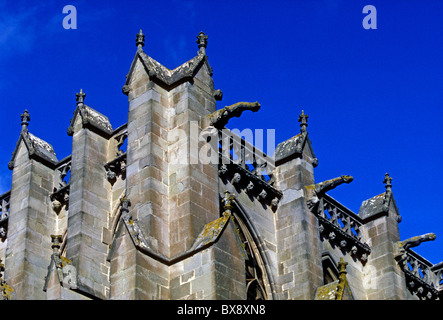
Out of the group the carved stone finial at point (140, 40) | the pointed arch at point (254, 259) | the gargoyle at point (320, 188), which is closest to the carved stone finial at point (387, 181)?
the gargoyle at point (320, 188)

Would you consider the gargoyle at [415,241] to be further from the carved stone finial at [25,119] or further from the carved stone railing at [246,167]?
the carved stone finial at [25,119]

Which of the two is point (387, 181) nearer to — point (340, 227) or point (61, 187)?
point (340, 227)

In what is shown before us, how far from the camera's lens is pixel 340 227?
27219 mm

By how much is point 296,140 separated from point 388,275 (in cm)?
396

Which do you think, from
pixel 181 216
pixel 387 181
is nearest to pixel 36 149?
pixel 181 216

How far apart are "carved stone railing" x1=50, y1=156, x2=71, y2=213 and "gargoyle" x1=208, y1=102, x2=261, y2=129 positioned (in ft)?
13.9

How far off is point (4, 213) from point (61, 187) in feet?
5.99

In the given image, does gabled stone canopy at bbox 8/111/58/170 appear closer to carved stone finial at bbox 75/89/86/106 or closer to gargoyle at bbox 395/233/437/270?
carved stone finial at bbox 75/89/86/106

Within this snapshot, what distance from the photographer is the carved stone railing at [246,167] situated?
24.2m

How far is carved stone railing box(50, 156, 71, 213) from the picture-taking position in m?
25.6

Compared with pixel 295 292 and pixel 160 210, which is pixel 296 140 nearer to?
pixel 295 292

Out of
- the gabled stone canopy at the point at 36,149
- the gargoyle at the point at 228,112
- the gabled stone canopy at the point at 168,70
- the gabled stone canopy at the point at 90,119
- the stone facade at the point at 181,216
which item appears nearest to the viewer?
the stone facade at the point at 181,216

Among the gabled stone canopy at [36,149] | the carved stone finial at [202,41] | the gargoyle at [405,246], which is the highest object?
the carved stone finial at [202,41]

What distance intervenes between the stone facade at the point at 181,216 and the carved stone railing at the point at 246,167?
0.12 ft
